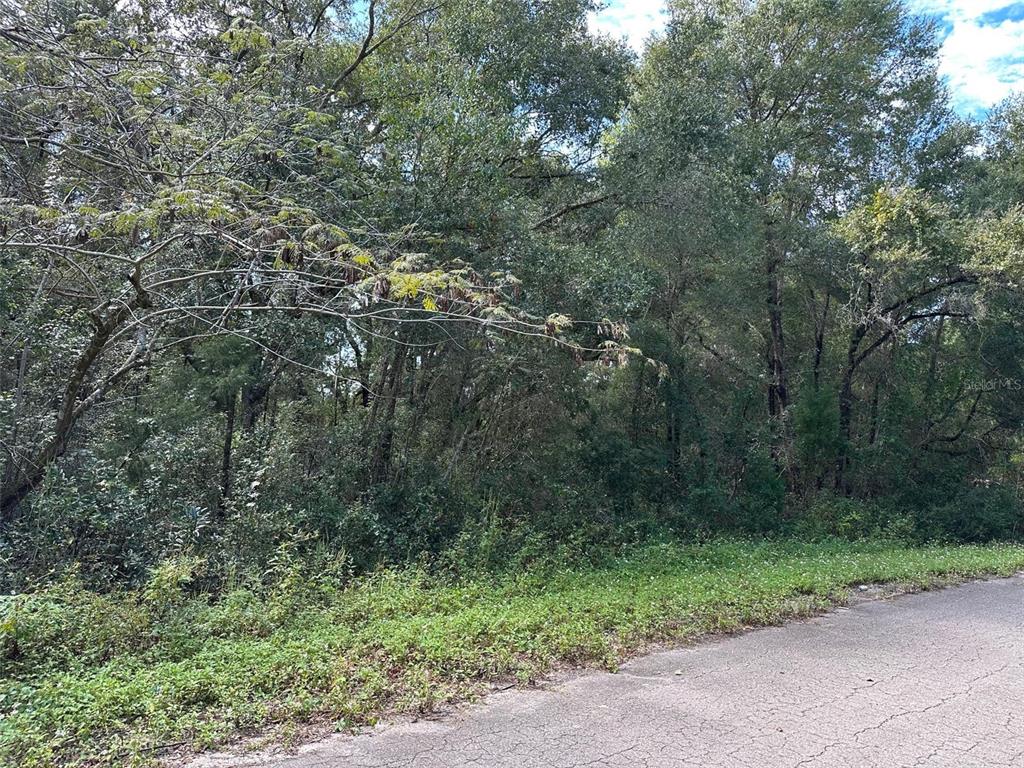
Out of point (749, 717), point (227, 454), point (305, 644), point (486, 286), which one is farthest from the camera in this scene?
point (227, 454)

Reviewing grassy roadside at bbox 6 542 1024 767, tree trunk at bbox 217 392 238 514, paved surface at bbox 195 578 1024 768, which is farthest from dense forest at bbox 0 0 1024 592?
paved surface at bbox 195 578 1024 768

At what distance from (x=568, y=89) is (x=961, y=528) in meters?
14.0

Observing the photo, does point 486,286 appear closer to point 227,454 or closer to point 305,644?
point 305,644

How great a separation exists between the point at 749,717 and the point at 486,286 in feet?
12.7

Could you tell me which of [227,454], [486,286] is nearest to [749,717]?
[486,286]

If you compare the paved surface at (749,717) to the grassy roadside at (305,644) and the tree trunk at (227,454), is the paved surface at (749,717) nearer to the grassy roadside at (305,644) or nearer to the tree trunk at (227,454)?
the grassy roadside at (305,644)

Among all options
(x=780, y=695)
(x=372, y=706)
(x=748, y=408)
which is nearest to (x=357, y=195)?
(x=372, y=706)

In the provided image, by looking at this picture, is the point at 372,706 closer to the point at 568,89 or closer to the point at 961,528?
the point at 568,89

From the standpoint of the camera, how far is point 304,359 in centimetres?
981

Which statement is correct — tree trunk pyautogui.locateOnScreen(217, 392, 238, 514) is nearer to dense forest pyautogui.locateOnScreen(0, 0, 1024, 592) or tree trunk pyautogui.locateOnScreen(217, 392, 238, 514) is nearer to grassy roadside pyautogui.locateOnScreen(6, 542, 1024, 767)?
dense forest pyautogui.locateOnScreen(0, 0, 1024, 592)

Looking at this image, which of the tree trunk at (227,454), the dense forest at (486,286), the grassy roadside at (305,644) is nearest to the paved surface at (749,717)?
the grassy roadside at (305,644)

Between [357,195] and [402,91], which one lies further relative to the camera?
[402,91]

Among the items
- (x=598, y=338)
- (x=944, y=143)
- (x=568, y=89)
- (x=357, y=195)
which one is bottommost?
(x=598, y=338)

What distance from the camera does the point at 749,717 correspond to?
4254 mm
